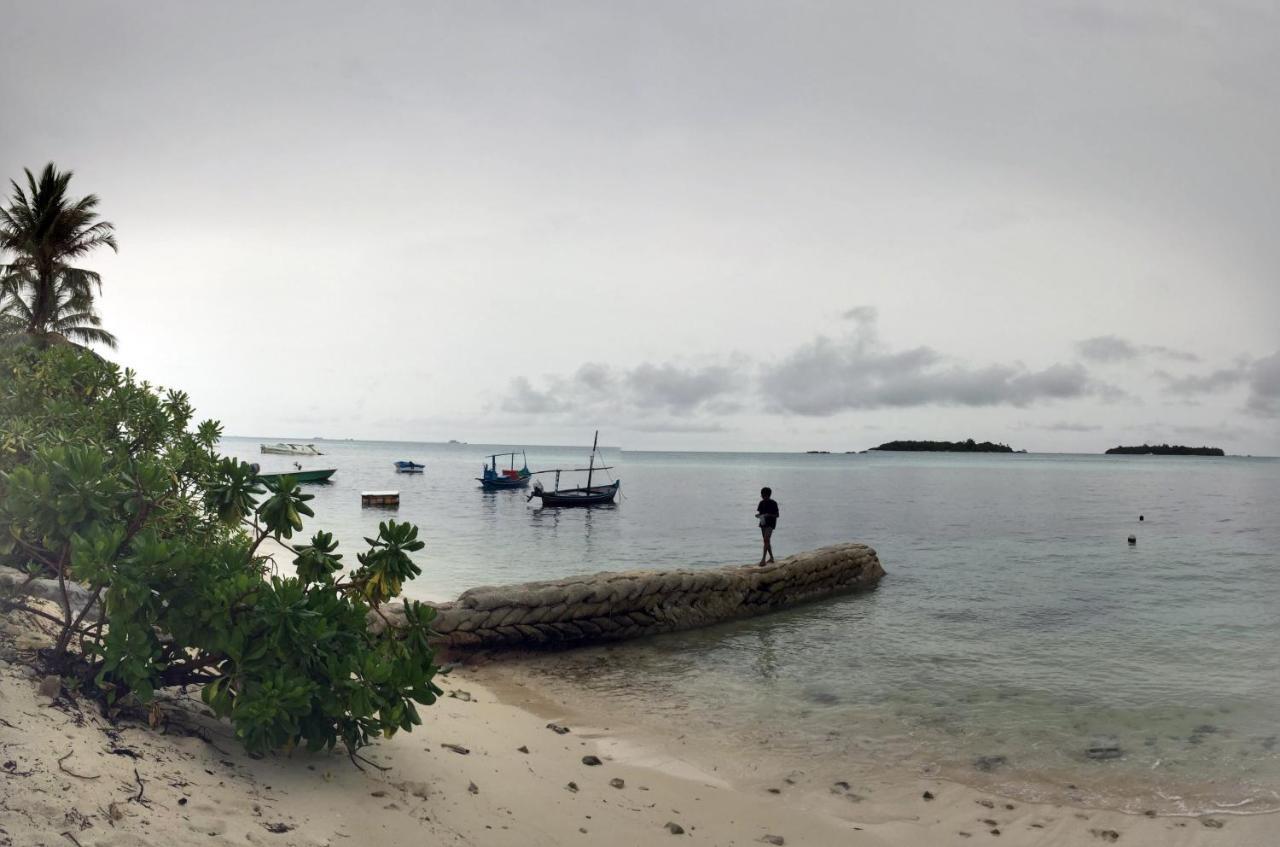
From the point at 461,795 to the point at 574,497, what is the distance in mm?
43841

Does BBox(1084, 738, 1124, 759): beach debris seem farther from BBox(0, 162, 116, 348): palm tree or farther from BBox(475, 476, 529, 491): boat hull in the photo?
BBox(475, 476, 529, 491): boat hull

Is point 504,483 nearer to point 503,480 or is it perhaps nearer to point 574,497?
point 503,480

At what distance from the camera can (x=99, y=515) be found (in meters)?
4.94

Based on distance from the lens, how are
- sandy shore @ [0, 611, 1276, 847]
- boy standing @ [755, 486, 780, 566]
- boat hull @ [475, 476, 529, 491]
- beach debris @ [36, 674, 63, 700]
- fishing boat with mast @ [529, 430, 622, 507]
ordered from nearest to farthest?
sandy shore @ [0, 611, 1276, 847], beach debris @ [36, 674, 63, 700], boy standing @ [755, 486, 780, 566], fishing boat with mast @ [529, 430, 622, 507], boat hull @ [475, 476, 529, 491]

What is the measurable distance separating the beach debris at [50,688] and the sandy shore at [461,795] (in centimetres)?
3

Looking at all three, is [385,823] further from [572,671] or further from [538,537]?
[538,537]

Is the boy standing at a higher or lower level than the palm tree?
lower

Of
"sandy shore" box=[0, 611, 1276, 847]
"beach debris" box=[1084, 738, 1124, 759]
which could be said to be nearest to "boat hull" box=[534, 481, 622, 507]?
"sandy shore" box=[0, 611, 1276, 847]

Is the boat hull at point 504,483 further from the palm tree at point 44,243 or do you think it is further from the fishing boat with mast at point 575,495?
the palm tree at point 44,243

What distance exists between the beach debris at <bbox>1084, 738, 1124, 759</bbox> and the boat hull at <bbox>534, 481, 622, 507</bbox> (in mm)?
40103

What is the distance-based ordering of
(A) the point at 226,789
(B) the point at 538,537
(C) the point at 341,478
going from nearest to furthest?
1. (A) the point at 226,789
2. (B) the point at 538,537
3. (C) the point at 341,478

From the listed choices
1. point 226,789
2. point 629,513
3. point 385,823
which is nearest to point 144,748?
point 226,789

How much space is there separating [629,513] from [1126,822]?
135 ft

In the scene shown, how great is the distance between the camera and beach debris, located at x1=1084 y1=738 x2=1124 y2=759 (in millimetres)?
8515
